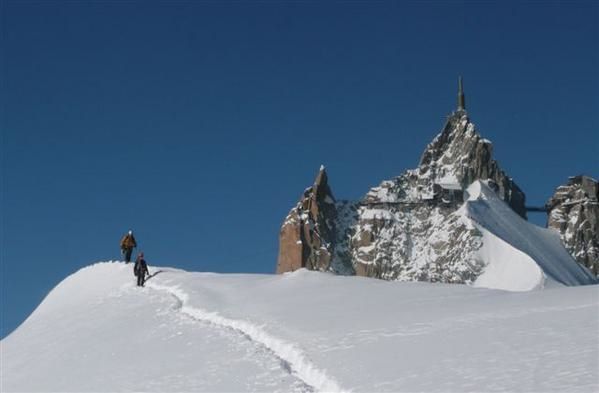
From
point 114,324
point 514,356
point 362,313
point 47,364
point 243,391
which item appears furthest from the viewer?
point 114,324

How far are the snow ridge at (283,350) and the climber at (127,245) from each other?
49.8 ft

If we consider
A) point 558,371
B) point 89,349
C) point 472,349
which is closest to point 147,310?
point 89,349

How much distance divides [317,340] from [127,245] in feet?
80.6

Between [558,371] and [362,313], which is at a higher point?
[362,313]

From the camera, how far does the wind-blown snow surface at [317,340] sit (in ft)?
52.3

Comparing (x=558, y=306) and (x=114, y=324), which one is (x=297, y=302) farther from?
(x=558, y=306)

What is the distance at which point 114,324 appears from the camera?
28188mm

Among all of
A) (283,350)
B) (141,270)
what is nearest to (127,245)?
(141,270)

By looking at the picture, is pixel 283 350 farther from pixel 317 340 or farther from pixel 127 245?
pixel 127 245

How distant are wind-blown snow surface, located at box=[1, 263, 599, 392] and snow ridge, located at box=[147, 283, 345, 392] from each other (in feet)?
0.12

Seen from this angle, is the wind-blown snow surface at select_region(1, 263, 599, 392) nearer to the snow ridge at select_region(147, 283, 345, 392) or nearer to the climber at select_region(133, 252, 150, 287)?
the snow ridge at select_region(147, 283, 345, 392)

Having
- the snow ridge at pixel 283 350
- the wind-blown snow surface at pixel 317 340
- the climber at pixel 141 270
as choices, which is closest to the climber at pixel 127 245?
the climber at pixel 141 270

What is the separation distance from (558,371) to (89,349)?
1372 cm

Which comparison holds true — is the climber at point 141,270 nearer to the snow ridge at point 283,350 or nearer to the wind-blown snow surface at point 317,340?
the wind-blown snow surface at point 317,340
